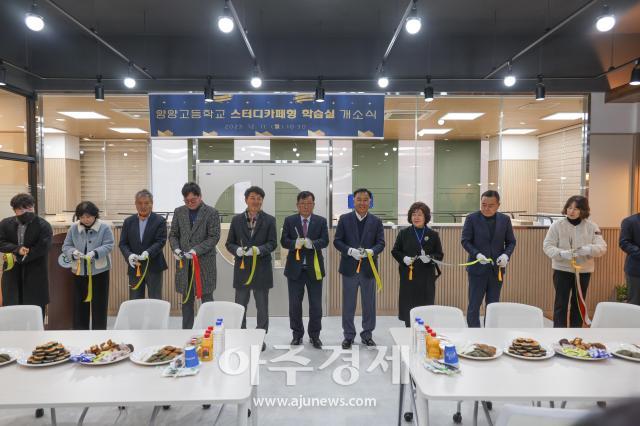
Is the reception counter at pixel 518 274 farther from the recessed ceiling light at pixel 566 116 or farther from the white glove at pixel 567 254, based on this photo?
the recessed ceiling light at pixel 566 116

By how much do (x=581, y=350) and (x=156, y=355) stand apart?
7.82ft

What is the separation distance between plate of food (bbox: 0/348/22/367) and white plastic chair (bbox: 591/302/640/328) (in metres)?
3.77

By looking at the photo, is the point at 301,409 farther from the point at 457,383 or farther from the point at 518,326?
the point at 518,326

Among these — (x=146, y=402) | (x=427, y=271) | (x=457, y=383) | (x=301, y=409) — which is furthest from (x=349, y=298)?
(x=146, y=402)

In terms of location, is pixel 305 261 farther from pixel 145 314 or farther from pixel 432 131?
pixel 432 131

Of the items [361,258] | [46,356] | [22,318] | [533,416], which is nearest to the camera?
[533,416]

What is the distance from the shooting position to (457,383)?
74.5 inches

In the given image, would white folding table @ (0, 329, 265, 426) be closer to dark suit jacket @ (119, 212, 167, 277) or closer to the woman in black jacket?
dark suit jacket @ (119, 212, 167, 277)

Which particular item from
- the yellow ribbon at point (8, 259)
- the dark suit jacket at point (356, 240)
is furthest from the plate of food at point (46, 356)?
the dark suit jacket at point (356, 240)

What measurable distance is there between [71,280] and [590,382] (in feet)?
15.8

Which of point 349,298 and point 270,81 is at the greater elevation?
point 270,81

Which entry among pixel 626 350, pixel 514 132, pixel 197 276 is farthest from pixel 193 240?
pixel 514 132

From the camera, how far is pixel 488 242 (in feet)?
13.0

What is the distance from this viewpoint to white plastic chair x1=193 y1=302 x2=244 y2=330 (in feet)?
9.41
